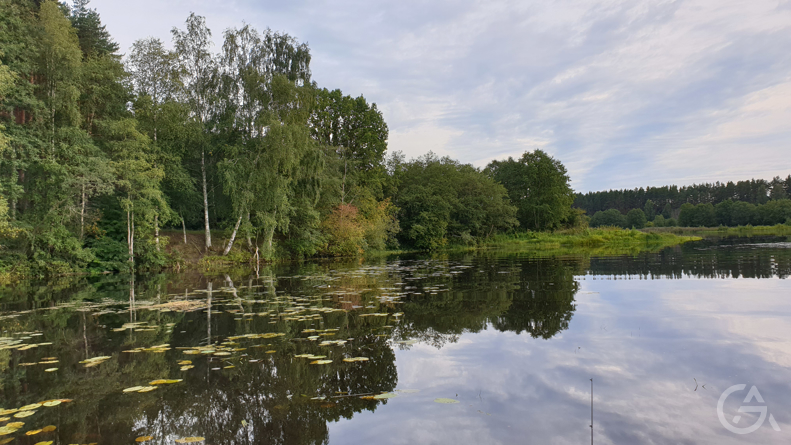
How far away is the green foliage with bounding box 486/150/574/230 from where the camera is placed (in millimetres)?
54031

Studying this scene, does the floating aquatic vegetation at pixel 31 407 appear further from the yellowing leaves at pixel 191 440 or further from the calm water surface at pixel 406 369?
the yellowing leaves at pixel 191 440

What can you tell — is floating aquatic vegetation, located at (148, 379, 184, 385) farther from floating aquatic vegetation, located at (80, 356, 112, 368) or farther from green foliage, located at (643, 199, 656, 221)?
green foliage, located at (643, 199, 656, 221)

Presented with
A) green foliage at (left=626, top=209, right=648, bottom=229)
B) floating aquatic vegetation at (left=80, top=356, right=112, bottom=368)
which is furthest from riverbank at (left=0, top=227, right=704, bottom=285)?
green foliage at (left=626, top=209, right=648, bottom=229)

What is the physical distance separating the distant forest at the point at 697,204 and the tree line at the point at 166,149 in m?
56.5

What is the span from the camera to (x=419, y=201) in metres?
45.8

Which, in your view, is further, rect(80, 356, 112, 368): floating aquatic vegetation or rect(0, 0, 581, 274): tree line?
rect(0, 0, 581, 274): tree line

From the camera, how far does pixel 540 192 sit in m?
55.4

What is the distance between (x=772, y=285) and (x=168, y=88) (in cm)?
3025

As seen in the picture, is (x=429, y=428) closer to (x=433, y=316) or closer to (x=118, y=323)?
(x=433, y=316)

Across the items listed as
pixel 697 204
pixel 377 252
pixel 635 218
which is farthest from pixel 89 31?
pixel 697 204

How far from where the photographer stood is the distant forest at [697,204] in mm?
93631

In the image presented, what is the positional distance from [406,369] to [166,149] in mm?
24342

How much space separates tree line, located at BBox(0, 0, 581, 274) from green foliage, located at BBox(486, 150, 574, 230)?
23929 millimetres

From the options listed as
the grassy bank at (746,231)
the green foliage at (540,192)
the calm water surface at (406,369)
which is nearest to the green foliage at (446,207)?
the green foliage at (540,192)
